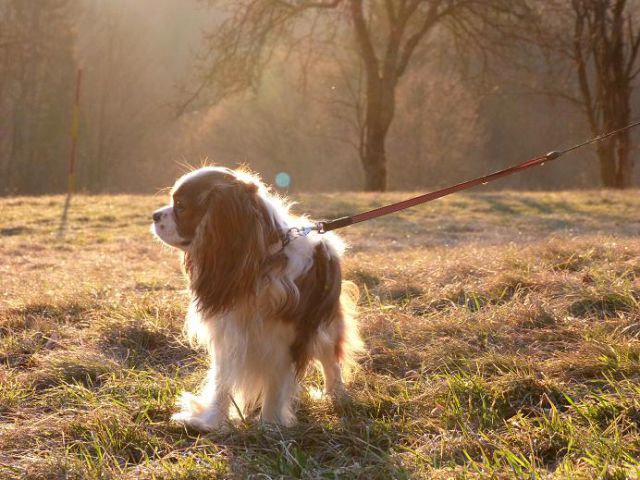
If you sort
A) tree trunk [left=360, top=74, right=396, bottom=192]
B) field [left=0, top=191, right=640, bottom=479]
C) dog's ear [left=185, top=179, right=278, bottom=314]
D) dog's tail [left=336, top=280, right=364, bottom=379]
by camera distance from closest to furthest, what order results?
field [left=0, top=191, right=640, bottom=479], dog's ear [left=185, top=179, right=278, bottom=314], dog's tail [left=336, top=280, right=364, bottom=379], tree trunk [left=360, top=74, right=396, bottom=192]

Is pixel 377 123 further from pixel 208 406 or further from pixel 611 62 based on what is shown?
pixel 208 406

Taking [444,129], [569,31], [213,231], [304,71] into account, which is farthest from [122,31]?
[213,231]

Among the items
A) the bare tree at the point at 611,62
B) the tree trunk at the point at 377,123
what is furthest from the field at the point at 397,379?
the bare tree at the point at 611,62

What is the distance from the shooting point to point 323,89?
3127cm

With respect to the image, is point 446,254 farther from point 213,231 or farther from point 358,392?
point 213,231

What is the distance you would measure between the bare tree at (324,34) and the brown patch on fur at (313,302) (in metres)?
16.2

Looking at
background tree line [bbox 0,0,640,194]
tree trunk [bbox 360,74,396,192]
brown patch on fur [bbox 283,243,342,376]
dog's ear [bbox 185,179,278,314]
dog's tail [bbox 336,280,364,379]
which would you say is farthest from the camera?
tree trunk [bbox 360,74,396,192]

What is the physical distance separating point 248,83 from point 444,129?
1645 cm

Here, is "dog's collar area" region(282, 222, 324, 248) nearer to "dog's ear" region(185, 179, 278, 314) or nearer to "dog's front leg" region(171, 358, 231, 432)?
"dog's ear" region(185, 179, 278, 314)

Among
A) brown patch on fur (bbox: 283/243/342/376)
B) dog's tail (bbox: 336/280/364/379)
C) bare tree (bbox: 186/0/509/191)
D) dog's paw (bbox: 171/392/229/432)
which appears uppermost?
bare tree (bbox: 186/0/509/191)

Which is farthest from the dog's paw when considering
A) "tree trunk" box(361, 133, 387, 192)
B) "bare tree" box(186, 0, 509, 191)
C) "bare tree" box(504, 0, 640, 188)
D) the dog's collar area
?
"tree trunk" box(361, 133, 387, 192)

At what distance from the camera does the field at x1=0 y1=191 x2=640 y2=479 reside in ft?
8.44

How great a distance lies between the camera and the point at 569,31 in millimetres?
21156

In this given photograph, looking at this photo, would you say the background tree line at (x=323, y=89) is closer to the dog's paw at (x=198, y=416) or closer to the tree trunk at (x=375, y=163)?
the tree trunk at (x=375, y=163)
